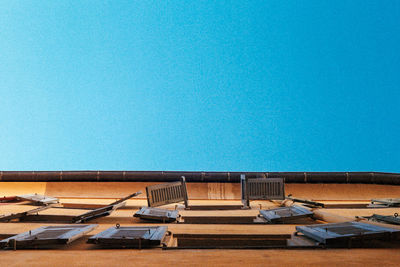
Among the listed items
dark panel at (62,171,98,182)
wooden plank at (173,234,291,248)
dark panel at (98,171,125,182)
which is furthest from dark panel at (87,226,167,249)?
dark panel at (62,171,98,182)

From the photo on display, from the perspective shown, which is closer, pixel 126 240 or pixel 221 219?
pixel 126 240

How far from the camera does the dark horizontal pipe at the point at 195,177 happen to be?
5.62m

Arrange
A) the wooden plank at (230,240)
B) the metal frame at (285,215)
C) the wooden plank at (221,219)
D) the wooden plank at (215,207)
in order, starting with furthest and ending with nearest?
1. the wooden plank at (215,207)
2. the wooden plank at (221,219)
3. the metal frame at (285,215)
4. the wooden plank at (230,240)

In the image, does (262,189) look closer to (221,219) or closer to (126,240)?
(221,219)

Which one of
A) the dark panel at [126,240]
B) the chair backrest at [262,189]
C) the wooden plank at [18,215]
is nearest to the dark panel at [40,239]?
the dark panel at [126,240]

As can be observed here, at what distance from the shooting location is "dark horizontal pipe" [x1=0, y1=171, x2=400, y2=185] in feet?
18.4

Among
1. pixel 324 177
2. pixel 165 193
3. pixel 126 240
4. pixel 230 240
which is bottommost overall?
pixel 230 240

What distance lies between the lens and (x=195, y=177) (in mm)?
5605

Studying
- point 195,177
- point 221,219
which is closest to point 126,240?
point 221,219

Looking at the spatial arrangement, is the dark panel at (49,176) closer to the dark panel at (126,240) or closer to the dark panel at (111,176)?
the dark panel at (111,176)

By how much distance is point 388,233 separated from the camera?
188cm

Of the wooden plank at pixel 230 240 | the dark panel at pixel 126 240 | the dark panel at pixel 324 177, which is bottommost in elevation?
the wooden plank at pixel 230 240

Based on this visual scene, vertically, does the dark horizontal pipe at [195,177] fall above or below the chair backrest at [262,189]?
above

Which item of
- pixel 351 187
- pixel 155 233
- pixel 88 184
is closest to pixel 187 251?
pixel 155 233
